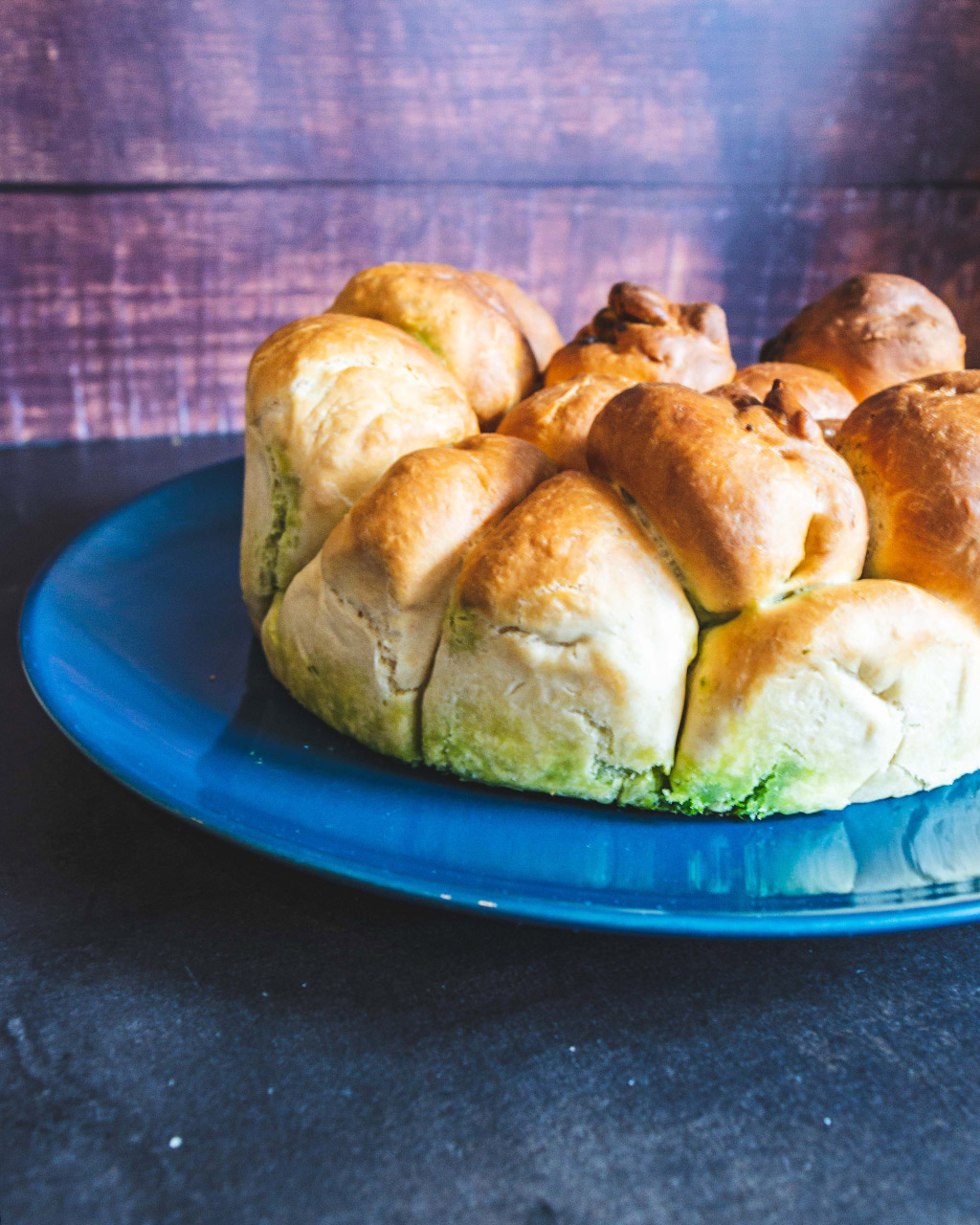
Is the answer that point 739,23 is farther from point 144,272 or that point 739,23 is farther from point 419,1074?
point 419,1074

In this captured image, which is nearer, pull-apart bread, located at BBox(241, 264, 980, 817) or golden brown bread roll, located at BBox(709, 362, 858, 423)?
pull-apart bread, located at BBox(241, 264, 980, 817)

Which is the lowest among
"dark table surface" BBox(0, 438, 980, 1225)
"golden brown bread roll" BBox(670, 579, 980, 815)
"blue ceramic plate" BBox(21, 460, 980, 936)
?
"dark table surface" BBox(0, 438, 980, 1225)

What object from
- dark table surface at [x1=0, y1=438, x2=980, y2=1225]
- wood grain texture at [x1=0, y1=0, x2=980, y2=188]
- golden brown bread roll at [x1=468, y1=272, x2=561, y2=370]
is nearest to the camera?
dark table surface at [x1=0, y1=438, x2=980, y2=1225]

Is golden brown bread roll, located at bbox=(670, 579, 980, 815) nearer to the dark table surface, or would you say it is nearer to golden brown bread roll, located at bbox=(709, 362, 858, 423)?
the dark table surface

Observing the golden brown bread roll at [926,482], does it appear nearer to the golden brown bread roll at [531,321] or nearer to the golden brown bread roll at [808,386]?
the golden brown bread roll at [808,386]

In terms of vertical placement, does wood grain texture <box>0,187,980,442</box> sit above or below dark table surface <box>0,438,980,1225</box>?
above

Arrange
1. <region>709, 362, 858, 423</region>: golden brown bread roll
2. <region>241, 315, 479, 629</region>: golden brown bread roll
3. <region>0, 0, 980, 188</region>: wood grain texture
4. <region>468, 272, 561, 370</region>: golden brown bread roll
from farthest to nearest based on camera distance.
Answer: <region>0, 0, 980, 188</region>: wood grain texture → <region>468, 272, 561, 370</region>: golden brown bread roll → <region>709, 362, 858, 423</region>: golden brown bread roll → <region>241, 315, 479, 629</region>: golden brown bread roll

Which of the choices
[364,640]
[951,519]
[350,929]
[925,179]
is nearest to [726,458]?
[951,519]

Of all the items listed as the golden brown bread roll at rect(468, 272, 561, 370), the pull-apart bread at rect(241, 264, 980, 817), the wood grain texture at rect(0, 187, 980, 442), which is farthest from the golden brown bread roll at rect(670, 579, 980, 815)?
the wood grain texture at rect(0, 187, 980, 442)
